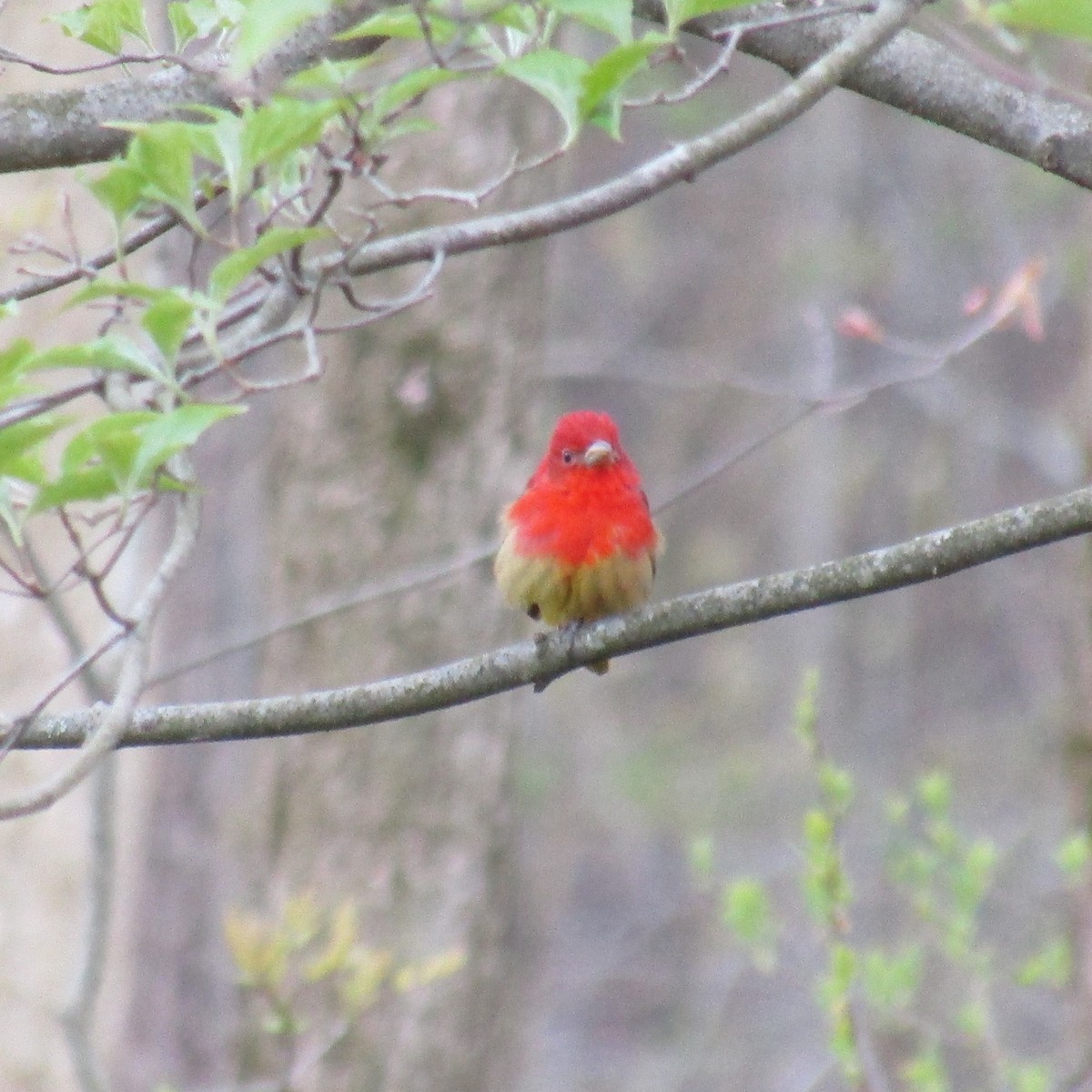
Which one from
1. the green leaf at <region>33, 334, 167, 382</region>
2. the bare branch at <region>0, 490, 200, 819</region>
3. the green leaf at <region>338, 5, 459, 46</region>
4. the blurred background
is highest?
the green leaf at <region>338, 5, 459, 46</region>

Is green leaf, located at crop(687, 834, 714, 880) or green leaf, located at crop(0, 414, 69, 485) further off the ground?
green leaf, located at crop(0, 414, 69, 485)

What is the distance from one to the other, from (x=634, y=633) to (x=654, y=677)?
15.2 meters

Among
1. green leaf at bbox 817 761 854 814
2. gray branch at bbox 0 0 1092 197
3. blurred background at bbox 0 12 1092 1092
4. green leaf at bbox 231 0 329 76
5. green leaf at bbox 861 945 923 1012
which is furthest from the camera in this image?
blurred background at bbox 0 12 1092 1092

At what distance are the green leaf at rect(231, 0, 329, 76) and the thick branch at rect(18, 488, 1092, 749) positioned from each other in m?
1.21

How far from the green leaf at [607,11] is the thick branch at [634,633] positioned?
922mm

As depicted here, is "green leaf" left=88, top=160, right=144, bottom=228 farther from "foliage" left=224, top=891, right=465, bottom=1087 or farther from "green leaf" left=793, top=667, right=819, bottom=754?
"foliage" left=224, top=891, right=465, bottom=1087

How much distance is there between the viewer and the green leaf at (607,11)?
178cm

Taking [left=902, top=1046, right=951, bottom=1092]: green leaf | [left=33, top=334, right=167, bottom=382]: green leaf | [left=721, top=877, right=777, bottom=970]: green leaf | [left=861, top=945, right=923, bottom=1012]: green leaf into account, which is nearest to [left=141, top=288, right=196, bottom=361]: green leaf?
[left=33, top=334, right=167, bottom=382]: green leaf

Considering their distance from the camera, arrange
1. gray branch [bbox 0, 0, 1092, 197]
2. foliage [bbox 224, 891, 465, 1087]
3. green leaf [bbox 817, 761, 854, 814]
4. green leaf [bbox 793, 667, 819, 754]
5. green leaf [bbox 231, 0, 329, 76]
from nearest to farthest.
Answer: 1. green leaf [bbox 231, 0, 329, 76]
2. gray branch [bbox 0, 0, 1092, 197]
3. green leaf [bbox 793, 667, 819, 754]
4. green leaf [bbox 817, 761, 854, 814]
5. foliage [bbox 224, 891, 465, 1087]

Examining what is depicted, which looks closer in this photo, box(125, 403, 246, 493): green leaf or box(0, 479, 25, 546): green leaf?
box(125, 403, 246, 493): green leaf

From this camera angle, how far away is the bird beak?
398 centimetres

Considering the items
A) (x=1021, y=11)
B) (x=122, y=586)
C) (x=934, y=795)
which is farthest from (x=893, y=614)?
(x=1021, y=11)

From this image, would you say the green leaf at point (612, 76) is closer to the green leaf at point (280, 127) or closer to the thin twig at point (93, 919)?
the green leaf at point (280, 127)

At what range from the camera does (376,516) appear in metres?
5.81
